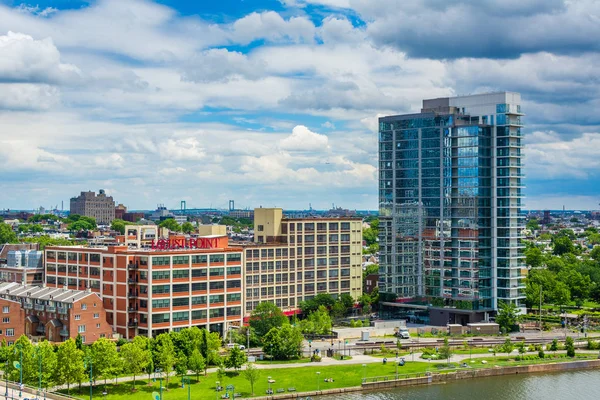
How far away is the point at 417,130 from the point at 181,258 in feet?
187

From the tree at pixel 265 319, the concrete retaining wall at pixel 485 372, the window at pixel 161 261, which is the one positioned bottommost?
the concrete retaining wall at pixel 485 372

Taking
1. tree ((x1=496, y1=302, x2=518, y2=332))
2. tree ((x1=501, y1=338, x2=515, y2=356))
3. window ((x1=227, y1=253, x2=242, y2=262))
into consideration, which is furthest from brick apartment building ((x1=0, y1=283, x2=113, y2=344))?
tree ((x1=496, y1=302, x2=518, y2=332))

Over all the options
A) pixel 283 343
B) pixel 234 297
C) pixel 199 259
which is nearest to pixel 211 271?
pixel 199 259

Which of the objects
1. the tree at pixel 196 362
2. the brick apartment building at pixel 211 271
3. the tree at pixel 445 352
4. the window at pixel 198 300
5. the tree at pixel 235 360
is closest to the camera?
the tree at pixel 196 362

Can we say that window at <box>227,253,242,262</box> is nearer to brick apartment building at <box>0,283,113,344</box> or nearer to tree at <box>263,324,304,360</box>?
tree at <box>263,324,304,360</box>

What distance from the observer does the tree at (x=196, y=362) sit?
99500 mm

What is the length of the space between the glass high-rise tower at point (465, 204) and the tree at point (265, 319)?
39.2 m

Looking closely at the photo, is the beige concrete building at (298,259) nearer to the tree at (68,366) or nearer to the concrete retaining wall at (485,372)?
the concrete retaining wall at (485,372)

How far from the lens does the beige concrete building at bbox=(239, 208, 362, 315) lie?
143750 mm

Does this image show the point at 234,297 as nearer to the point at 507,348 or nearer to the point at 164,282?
the point at 164,282

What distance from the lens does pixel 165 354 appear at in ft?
324

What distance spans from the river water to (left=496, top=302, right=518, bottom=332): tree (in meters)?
28.1

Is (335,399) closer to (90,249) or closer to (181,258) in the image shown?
(181,258)

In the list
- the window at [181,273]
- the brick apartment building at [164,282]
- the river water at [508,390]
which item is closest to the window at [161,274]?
the brick apartment building at [164,282]
